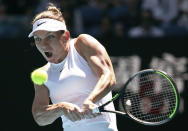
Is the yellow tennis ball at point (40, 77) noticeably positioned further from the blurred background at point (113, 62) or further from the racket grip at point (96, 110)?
the blurred background at point (113, 62)

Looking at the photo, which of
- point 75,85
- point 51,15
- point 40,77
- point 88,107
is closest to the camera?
point 88,107

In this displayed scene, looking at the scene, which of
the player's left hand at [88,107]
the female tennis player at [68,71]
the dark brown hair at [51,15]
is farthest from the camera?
the dark brown hair at [51,15]

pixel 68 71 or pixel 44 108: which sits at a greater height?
pixel 68 71

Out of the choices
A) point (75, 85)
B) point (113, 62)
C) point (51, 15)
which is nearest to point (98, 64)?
point (75, 85)

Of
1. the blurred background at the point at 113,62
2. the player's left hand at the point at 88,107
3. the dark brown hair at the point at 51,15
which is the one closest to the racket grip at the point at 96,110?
the player's left hand at the point at 88,107

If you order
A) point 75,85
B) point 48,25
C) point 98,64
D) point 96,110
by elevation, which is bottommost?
point 96,110

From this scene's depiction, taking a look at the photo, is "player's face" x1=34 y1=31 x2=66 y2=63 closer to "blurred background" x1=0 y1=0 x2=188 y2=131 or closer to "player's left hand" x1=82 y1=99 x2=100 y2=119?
"player's left hand" x1=82 y1=99 x2=100 y2=119

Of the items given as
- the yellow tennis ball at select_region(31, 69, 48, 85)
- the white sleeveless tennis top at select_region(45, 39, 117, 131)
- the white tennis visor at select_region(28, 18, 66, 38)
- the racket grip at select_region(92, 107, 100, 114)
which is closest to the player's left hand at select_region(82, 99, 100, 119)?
the racket grip at select_region(92, 107, 100, 114)

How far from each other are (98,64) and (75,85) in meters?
0.27

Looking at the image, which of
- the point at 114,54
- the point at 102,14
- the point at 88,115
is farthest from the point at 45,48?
the point at 102,14

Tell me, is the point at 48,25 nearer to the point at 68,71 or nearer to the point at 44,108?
the point at 68,71

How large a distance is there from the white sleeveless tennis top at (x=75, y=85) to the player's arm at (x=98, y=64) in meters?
0.08

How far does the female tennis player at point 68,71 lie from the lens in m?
3.22

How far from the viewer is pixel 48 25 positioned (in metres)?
3.24
